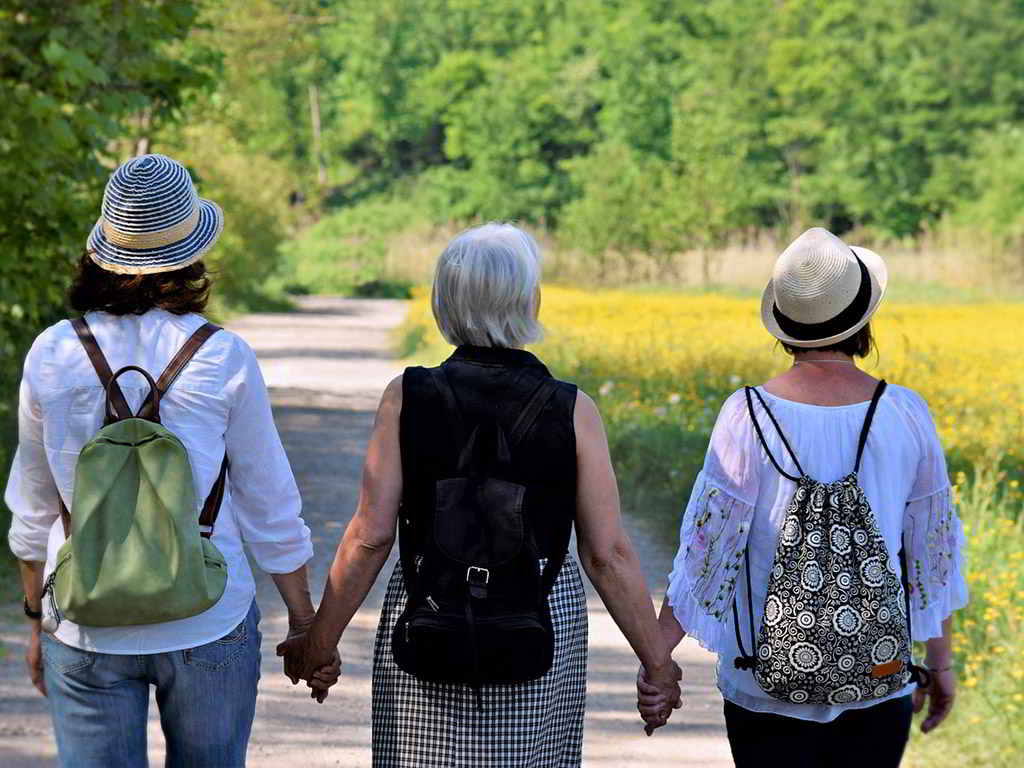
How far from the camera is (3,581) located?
8.27 metres

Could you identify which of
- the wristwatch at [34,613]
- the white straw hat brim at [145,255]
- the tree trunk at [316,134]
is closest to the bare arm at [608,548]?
the white straw hat brim at [145,255]

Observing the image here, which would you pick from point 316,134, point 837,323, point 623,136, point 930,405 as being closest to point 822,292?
point 837,323

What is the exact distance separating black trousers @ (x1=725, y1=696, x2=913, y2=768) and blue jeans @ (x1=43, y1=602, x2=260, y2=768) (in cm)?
102

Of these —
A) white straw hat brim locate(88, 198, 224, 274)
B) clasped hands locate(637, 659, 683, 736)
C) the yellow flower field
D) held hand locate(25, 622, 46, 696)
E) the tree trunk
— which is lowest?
the tree trunk

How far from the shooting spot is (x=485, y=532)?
324 cm

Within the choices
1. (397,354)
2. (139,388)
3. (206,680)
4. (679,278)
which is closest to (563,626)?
(206,680)

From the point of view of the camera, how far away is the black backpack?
128 inches

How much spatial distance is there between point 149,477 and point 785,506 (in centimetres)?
121

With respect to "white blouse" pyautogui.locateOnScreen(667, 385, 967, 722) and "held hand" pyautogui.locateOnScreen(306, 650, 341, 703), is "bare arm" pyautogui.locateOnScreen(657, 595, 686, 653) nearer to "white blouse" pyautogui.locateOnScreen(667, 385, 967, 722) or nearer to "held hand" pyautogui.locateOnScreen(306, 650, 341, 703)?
"white blouse" pyautogui.locateOnScreen(667, 385, 967, 722)

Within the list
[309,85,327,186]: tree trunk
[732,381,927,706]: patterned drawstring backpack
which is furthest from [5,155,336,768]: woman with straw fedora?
[309,85,327,186]: tree trunk

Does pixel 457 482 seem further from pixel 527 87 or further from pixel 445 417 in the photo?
pixel 527 87

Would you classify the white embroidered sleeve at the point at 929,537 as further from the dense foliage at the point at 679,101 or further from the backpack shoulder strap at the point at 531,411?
the dense foliage at the point at 679,101

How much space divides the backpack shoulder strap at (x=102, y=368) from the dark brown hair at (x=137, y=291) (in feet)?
0.25

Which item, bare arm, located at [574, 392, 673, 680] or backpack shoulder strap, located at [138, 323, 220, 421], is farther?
bare arm, located at [574, 392, 673, 680]
